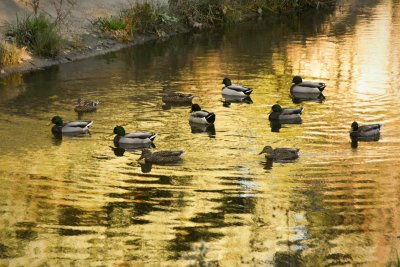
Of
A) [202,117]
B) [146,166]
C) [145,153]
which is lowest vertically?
[146,166]

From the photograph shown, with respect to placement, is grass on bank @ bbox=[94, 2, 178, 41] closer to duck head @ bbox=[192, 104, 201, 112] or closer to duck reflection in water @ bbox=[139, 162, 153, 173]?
duck head @ bbox=[192, 104, 201, 112]

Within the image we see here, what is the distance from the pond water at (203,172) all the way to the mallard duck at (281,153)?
28 cm

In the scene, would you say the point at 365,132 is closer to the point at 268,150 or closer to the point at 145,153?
the point at 268,150

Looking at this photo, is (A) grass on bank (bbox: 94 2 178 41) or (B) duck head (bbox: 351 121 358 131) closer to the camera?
(B) duck head (bbox: 351 121 358 131)

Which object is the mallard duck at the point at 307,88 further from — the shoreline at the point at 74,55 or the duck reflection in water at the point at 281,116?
the shoreline at the point at 74,55

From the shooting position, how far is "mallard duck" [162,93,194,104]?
92.0 feet

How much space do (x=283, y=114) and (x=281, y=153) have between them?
13.5ft

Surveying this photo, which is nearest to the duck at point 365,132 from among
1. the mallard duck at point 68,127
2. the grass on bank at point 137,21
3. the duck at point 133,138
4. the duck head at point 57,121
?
the duck at point 133,138

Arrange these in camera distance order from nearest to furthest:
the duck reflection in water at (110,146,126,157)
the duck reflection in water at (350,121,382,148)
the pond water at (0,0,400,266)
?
the pond water at (0,0,400,266) → the duck reflection in water at (110,146,126,157) → the duck reflection in water at (350,121,382,148)

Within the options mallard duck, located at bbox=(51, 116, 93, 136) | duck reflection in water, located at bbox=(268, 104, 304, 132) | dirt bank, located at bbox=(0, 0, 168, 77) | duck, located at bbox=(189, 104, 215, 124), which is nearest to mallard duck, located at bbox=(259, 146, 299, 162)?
duck, located at bbox=(189, 104, 215, 124)

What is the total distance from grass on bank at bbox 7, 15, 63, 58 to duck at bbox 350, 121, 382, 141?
1434cm

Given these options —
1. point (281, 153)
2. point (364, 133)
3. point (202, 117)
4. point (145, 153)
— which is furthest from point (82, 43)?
point (281, 153)

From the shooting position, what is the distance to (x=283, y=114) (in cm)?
2567

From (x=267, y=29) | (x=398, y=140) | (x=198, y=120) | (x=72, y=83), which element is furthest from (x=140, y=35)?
(x=398, y=140)
